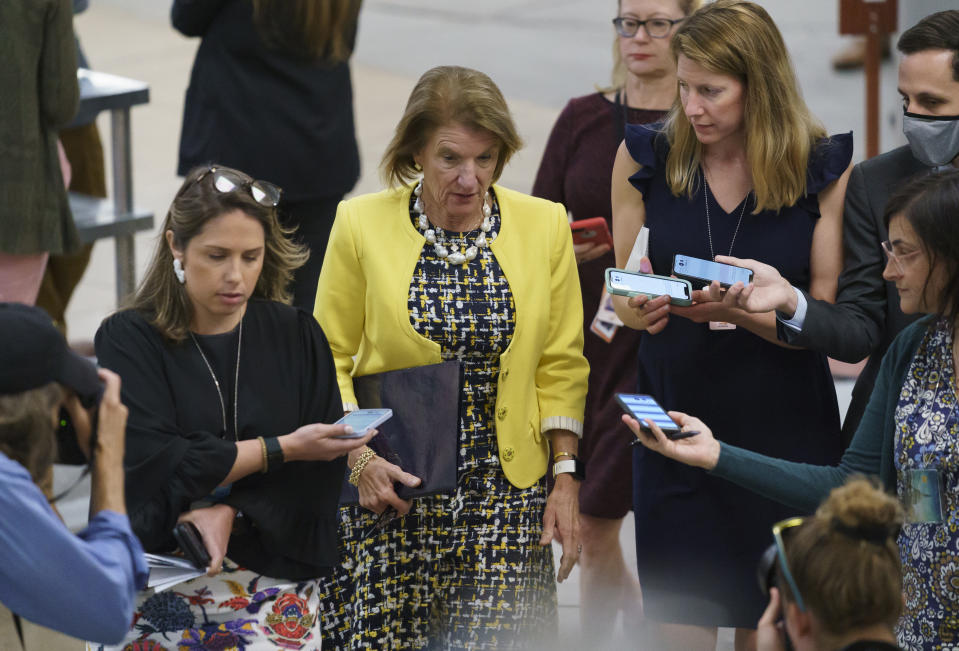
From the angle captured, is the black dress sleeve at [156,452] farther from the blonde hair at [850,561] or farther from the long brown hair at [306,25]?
the long brown hair at [306,25]

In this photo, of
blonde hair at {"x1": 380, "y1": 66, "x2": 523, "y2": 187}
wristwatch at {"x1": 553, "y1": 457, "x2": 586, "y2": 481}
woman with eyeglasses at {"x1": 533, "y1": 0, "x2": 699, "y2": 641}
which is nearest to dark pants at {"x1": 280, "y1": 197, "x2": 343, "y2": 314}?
woman with eyeglasses at {"x1": 533, "y1": 0, "x2": 699, "y2": 641}

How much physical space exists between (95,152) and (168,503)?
4.12m

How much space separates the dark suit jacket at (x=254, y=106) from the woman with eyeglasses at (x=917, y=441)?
293 centimetres

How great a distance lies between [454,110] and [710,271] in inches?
30.9

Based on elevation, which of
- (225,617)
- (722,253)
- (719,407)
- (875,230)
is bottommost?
(225,617)

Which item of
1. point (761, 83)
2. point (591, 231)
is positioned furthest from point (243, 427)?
point (761, 83)

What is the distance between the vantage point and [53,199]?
5543 mm

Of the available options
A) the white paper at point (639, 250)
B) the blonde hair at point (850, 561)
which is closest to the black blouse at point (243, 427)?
the white paper at point (639, 250)

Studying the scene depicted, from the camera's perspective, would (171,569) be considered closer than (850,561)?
No

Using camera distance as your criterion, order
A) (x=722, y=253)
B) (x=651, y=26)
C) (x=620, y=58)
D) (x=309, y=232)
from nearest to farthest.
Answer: (x=722, y=253) → (x=651, y=26) → (x=620, y=58) → (x=309, y=232)

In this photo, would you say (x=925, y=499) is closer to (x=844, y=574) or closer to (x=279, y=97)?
(x=844, y=574)

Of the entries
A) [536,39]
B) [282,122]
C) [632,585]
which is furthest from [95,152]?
[536,39]

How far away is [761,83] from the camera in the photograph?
12.4 ft

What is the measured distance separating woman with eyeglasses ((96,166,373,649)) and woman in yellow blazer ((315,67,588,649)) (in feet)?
0.79
